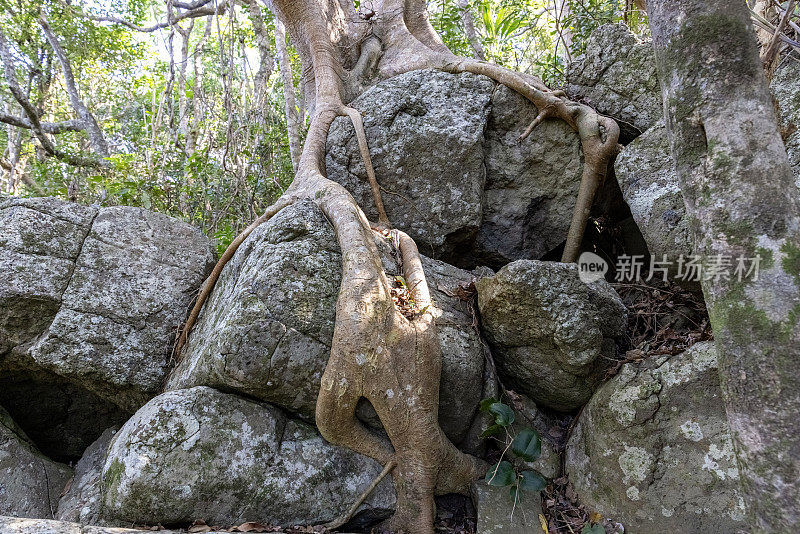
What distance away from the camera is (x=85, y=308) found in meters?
3.94

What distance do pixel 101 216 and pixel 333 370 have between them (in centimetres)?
266

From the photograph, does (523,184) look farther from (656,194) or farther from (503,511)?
(503,511)

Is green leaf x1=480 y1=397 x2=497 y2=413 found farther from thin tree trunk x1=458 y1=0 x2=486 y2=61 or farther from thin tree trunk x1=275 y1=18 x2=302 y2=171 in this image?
thin tree trunk x1=458 y1=0 x2=486 y2=61

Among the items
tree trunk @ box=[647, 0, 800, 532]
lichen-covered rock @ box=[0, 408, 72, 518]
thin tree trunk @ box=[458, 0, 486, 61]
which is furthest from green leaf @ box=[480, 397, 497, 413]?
thin tree trunk @ box=[458, 0, 486, 61]

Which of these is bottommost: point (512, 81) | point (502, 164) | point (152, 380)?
point (152, 380)

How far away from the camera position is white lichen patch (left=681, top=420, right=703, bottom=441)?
3084mm

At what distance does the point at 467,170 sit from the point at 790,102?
245cm

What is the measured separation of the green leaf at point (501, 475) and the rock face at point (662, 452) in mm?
479

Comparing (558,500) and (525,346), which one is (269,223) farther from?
(558,500)

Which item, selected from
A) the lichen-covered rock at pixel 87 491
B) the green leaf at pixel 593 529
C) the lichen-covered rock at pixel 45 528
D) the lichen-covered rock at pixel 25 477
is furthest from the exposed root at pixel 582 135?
the lichen-covered rock at pixel 25 477

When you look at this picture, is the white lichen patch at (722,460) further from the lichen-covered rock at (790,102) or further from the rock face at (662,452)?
the lichen-covered rock at (790,102)

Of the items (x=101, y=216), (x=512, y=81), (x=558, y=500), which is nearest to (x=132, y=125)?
(x=101, y=216)

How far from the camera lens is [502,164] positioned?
508 centimetres

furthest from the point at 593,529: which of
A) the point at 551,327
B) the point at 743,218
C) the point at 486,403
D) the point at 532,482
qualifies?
the point at 743,218
